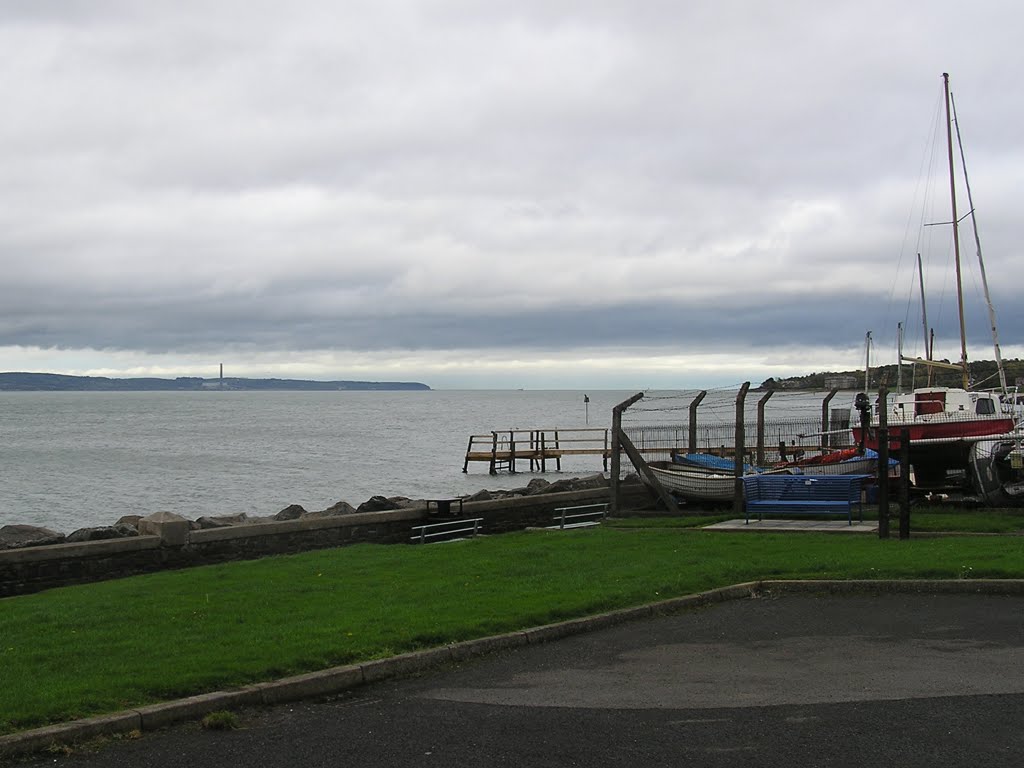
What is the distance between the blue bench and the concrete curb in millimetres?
6270

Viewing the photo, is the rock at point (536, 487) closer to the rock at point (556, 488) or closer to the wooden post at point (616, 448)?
the rock at point (556, 488)

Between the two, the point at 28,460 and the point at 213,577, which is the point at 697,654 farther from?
the point at 28,460

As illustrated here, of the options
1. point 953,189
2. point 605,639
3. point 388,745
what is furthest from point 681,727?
point 953,189

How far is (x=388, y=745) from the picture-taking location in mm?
6660

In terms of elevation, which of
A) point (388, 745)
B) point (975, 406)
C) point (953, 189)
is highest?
point (953, 189)

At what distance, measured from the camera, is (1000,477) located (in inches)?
823

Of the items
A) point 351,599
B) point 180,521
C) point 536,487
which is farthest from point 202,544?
point 536,487

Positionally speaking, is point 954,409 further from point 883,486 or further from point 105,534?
point 105,534

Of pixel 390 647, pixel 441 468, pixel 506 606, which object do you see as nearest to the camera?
pixel 390 647

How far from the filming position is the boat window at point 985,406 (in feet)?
122

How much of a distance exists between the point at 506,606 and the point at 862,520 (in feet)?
34.0

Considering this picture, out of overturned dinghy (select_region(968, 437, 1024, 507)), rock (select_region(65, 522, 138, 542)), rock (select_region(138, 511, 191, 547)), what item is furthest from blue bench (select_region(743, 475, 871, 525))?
rock (select_region(65, 522, 138, 542))

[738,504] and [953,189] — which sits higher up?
[953,189]

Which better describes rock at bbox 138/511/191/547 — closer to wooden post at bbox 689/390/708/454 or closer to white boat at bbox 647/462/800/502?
white boat at bbox 647/462/800/502
